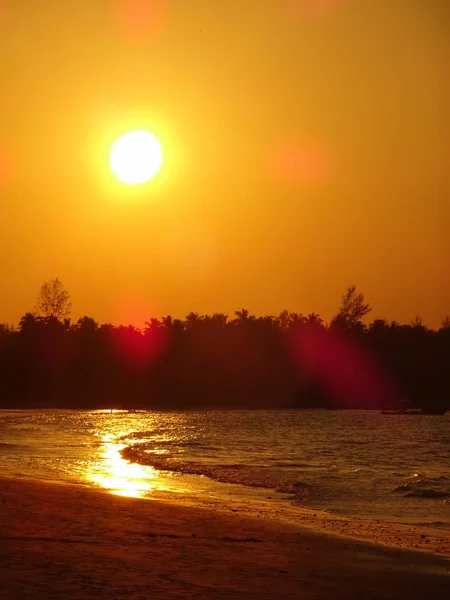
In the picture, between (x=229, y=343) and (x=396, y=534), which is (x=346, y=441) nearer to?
(x=396, y=534)

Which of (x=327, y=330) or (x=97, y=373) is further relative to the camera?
(x=327, y=330)

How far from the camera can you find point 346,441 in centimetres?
6325

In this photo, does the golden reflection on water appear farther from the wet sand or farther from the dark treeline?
the dark treeline

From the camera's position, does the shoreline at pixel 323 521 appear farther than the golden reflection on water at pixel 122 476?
No

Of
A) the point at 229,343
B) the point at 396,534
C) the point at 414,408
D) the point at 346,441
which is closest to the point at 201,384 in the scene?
the point at 229,343

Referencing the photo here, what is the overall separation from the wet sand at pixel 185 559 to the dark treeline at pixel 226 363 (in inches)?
5533

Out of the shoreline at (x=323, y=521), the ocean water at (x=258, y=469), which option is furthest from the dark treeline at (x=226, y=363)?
the shoreline at (x=323, y=521)

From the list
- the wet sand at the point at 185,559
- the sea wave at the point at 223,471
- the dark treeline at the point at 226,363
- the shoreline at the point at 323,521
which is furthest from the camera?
the dark treeline at the point at 226,363

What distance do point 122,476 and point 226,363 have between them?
467ft

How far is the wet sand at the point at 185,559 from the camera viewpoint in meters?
12.2

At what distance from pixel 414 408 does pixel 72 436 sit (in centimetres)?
9209

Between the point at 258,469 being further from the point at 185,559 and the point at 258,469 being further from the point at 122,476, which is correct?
the point at 185,559

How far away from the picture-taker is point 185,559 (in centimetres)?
1448

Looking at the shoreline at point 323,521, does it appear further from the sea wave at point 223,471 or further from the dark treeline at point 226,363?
the dark treeline at point 226,363
